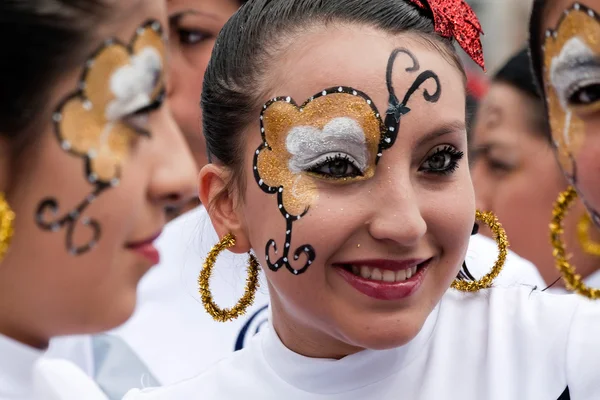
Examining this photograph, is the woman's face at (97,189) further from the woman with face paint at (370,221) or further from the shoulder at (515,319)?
the shoulder at (515,319)

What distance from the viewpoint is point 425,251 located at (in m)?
1.95

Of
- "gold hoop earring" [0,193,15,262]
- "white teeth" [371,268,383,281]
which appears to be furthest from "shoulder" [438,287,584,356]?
"gold hoop earring" [0,193,15,262]

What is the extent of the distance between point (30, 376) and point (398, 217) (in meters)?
0.84

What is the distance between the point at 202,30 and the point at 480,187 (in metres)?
1.45

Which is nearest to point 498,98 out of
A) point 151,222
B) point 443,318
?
point 443,318

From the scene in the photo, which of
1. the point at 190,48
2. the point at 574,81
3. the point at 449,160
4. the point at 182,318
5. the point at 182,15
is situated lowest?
the point at 182,318

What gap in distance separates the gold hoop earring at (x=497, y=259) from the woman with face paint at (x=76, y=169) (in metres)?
0.71

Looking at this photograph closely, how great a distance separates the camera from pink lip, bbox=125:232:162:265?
1.93 m

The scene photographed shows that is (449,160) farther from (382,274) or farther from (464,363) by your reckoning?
(464,363)

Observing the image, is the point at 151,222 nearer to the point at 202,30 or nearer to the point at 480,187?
the point at 202,30

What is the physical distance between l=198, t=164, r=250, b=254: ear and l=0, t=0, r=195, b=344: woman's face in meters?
0.25

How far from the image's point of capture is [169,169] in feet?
6.42

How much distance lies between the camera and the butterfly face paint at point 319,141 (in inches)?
76.0

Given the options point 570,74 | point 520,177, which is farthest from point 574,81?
point 520,177
